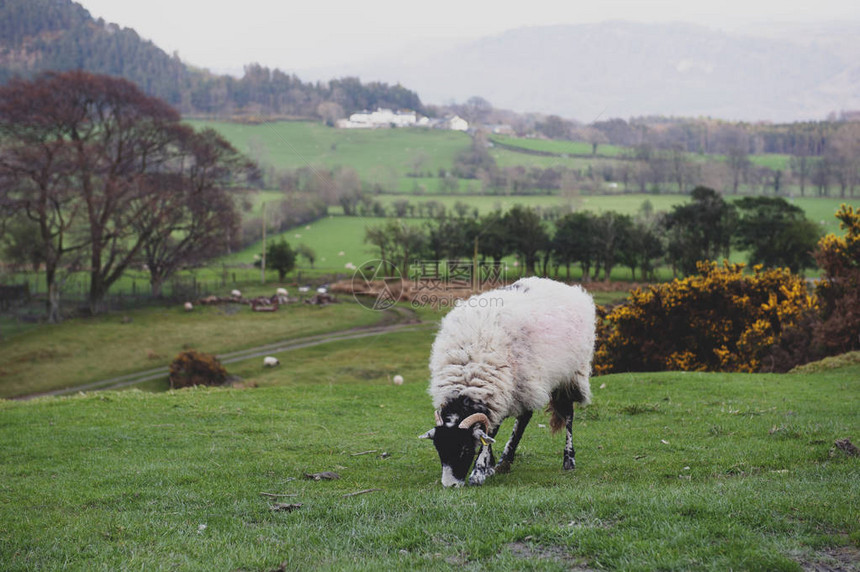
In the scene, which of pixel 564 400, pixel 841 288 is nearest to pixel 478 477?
pixel 564 400

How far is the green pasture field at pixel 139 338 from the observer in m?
39.8

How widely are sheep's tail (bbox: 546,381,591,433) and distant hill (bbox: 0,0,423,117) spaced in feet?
271

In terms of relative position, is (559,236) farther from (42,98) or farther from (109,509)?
(109,509)

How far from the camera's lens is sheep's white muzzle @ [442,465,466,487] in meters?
8.39

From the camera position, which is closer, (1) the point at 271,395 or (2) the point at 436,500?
(2) the point at 436,500

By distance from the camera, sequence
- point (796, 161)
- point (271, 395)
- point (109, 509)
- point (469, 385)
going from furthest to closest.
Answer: point (796, 161) < point (271, 395) < point (469, 385) < point (109, 509)

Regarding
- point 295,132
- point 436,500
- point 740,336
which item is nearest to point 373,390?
point 436,500

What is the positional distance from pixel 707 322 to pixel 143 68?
482 ft

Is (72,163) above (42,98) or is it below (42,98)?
below

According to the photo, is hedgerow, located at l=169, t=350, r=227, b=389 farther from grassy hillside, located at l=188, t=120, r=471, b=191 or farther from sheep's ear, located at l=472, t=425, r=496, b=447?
grassy hillside, located at l=188, t=120, r=471, b=191

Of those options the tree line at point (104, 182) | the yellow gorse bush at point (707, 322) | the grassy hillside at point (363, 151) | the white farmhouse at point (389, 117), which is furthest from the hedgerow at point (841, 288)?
the grassy hillside at point (363, 151)

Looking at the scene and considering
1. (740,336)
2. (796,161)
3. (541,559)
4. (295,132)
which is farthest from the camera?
(796,161)

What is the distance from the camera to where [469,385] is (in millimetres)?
8875

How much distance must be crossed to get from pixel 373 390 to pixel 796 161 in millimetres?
151382
